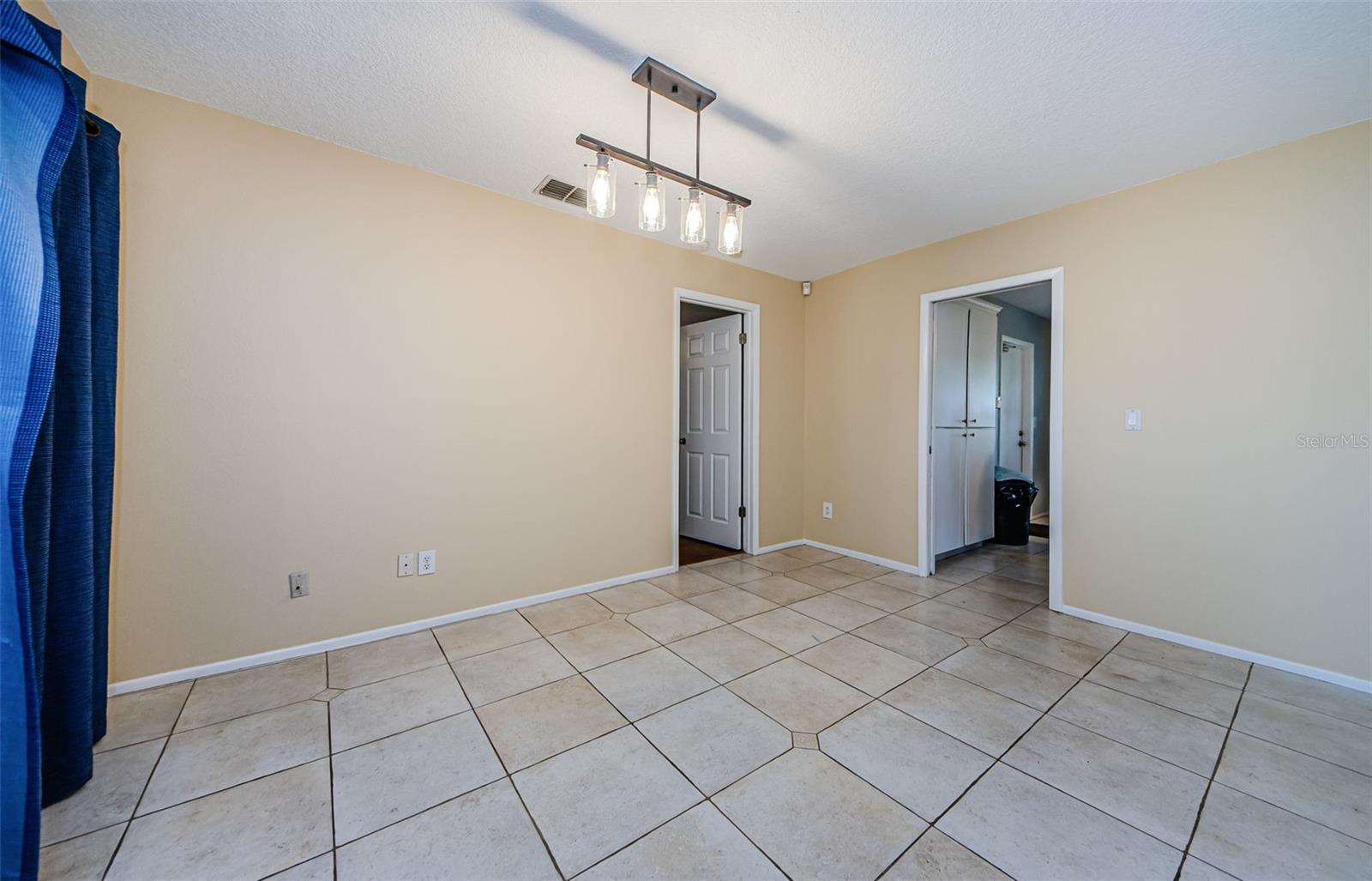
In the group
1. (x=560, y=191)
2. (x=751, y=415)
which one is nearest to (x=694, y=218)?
(x=560, y=191)

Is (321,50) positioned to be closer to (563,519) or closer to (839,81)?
(839,81)

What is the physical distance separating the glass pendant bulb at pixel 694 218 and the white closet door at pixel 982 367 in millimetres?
3057

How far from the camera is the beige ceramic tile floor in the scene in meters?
1.24

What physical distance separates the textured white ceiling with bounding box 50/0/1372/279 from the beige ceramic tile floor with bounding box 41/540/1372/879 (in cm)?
244

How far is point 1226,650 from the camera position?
7.75ft

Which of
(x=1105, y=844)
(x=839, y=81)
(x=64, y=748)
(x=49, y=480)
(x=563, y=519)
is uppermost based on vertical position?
(x=839, y=81)

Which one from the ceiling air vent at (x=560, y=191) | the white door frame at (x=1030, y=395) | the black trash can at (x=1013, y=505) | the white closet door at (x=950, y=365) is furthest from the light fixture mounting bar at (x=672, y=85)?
the white door frame at (x=1030, y=395)

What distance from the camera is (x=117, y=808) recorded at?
4.50ft

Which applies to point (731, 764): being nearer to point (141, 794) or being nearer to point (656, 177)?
point (141, 794)

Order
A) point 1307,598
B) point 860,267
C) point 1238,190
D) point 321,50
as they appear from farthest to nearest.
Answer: point 860,267 < point 1238,190 < point 1307,598 < point 321,50

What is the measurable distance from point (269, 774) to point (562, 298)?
2.53 m

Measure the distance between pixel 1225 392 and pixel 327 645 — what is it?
15.0 feet

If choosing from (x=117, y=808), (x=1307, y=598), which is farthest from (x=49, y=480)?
(x=1307, y=598)

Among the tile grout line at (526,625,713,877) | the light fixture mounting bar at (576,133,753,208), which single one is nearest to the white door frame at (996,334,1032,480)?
the light fixture mounting bar at (576,133,753,208)
